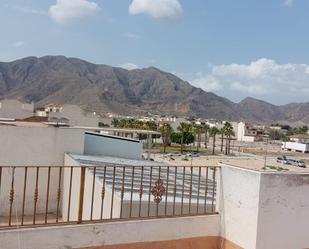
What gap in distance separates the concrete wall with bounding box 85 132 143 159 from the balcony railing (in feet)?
9.99

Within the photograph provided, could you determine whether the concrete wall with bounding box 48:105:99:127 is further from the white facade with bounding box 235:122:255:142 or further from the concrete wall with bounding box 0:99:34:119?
the white facade with bounding box 235:122:255:142

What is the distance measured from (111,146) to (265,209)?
1425 cm

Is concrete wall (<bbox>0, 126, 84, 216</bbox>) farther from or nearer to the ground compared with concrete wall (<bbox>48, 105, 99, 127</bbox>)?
nearer to the ground

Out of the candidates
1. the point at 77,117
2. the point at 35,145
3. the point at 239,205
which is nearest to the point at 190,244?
the point at 239,205

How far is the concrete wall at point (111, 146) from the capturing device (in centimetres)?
1808

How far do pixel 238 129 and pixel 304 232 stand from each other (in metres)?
144

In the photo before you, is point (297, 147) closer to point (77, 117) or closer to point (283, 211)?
point (77, 117)

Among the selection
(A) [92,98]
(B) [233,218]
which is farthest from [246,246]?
(A) [92,98]

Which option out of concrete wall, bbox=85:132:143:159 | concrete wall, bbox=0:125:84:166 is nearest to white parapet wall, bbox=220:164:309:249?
concrete wall, bbox=0:125:84:166

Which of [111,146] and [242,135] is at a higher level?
[111,146]

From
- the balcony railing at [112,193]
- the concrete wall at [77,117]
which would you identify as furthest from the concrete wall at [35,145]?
the concrete wall at [77,117]

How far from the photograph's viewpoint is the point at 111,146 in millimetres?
18719

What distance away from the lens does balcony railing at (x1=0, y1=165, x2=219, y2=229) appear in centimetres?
511

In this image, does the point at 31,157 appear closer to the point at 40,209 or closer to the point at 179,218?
the point at 40,209
